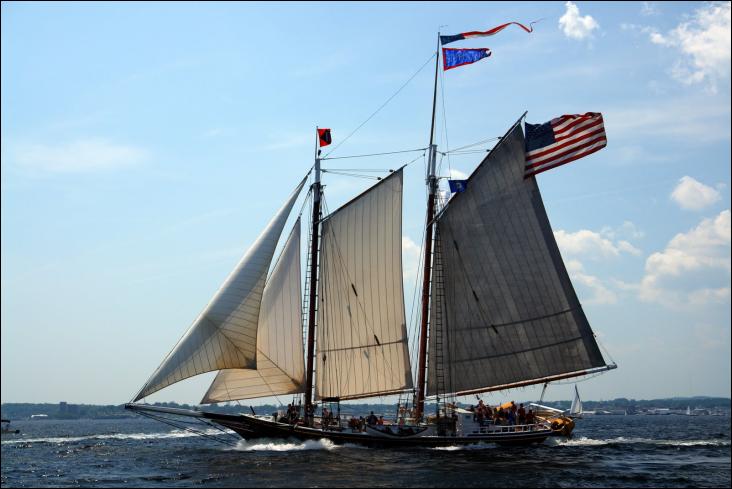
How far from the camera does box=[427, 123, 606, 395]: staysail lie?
5450cm

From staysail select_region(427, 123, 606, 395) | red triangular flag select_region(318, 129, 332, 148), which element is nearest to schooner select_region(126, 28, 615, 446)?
staysail select_region(427, 123, 606, 395)

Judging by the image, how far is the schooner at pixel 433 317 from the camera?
177 ft

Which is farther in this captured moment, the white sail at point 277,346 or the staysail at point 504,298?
the staysail at point 504,298

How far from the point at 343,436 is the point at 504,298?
14217 millimetres

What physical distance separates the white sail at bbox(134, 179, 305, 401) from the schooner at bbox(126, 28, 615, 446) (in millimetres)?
2762

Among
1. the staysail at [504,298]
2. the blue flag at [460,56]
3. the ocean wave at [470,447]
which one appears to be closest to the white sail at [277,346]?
the staysail at [504,298]

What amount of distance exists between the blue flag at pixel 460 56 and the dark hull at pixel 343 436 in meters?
26.0

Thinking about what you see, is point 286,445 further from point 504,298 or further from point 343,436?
point 504,298

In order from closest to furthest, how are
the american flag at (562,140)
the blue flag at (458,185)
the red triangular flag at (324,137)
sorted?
the american flag at (562,140), the blue flag at (458,185), the red triangular flag at (324,137)

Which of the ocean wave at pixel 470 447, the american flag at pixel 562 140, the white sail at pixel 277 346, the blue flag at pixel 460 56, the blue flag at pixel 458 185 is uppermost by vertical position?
the blue flag at pixel 460 56

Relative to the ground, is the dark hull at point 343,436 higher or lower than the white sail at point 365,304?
lower

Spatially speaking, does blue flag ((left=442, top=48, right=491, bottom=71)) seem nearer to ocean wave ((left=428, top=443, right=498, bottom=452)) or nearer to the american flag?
the american flag

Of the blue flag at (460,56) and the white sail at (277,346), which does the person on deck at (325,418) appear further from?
the blue flag at (460,56)

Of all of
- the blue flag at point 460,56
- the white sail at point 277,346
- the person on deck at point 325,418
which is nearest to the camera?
the white sail at point 277,346
